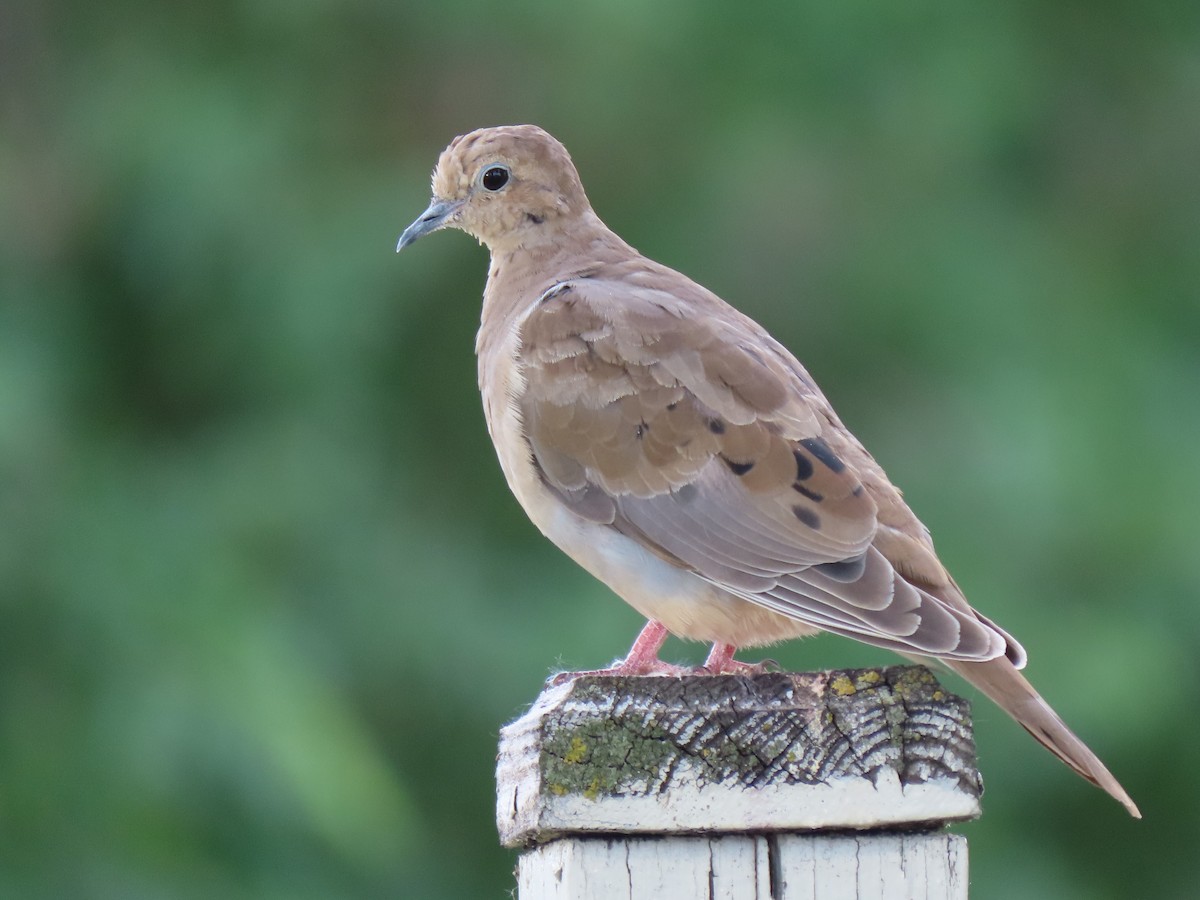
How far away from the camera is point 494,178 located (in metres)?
4.39

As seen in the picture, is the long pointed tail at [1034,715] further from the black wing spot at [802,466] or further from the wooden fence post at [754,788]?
the black wing spot at [802,466]

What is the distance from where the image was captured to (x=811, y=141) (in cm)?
773

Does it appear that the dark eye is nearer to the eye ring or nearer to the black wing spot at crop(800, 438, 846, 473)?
the eye ring

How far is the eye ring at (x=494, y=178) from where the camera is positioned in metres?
4.38

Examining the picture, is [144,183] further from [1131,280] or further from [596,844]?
[596,844]

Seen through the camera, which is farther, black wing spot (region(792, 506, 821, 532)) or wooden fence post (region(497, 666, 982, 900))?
black wing spot (region(792, 506, 821, 532))

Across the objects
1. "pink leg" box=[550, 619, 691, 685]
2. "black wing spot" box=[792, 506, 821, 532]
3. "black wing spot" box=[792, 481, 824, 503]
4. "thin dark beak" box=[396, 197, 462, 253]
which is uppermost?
"thin dark beak" box=[396, 197, 462, 253]

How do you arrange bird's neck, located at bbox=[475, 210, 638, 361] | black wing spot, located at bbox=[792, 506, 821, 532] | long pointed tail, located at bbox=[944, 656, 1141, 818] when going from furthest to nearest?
bird's neck, located at bbox=[475, 210, 638, 361]
black wing spot, located at bbox=[792, 506, 821, 532]
long pointed tail, located at bbox=[944, 656, 1141, 818]

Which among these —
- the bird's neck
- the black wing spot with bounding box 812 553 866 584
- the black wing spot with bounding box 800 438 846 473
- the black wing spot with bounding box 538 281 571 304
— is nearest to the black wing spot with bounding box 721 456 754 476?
the black wing spot with bounding box 800 438 846 473

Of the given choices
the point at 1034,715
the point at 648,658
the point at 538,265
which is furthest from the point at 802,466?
the point at 538,265

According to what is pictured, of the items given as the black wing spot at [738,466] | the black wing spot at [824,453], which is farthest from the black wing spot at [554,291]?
the black wing spot at [824,453]

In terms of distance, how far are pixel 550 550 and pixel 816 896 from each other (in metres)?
4.89

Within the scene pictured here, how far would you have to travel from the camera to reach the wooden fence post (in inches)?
92.5

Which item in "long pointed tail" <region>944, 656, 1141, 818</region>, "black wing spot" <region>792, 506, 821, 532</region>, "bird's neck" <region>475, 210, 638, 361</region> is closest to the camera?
"long pointed tail" <region>944, 656, 1141, 818</region>
